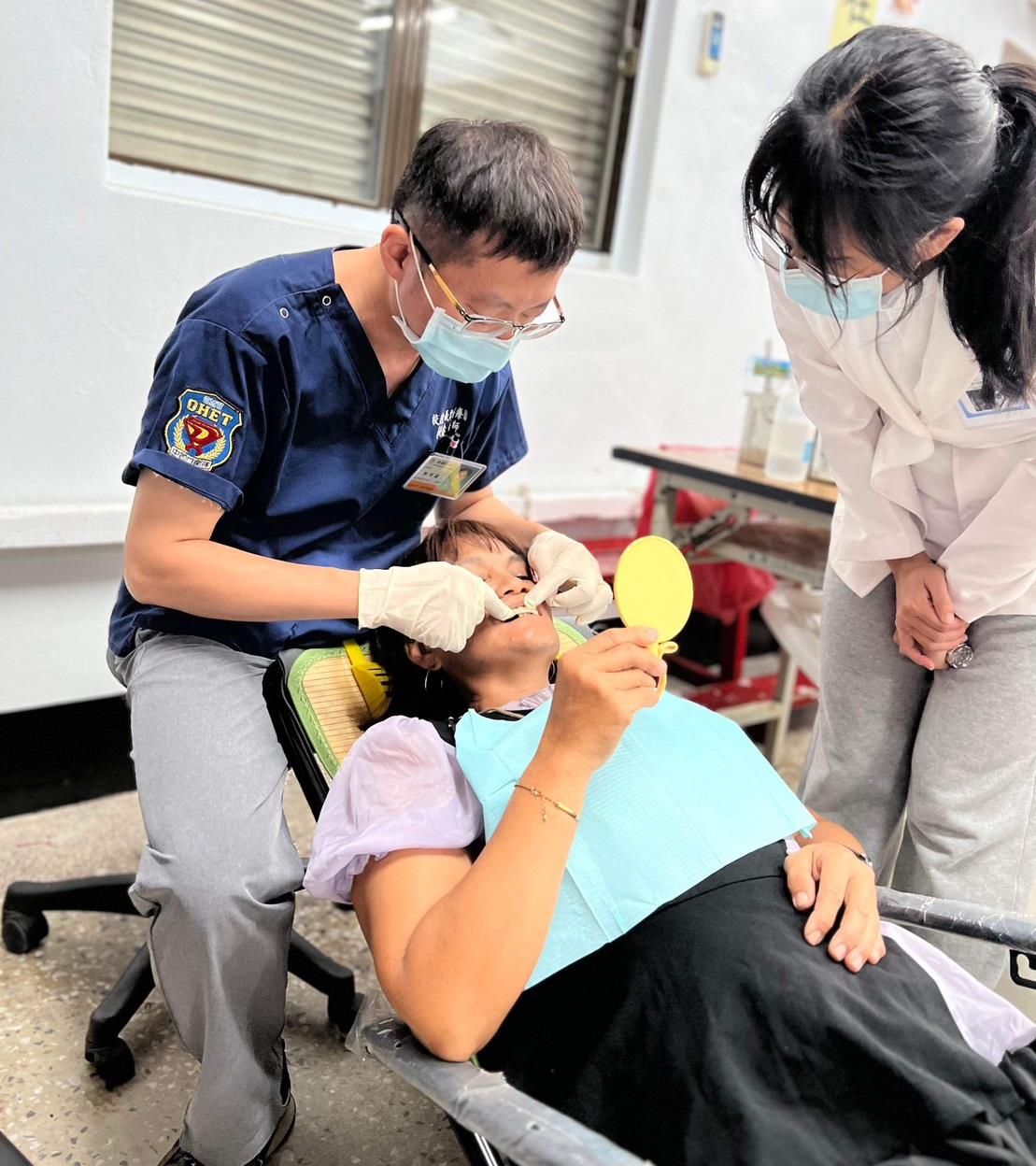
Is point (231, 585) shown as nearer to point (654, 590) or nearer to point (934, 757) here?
point (654, 590)

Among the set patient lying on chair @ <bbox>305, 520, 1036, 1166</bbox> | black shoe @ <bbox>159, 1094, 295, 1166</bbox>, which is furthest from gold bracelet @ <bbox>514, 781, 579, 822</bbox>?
black shoe @ <bbox>159, 1094, 295, 1166</bbox>

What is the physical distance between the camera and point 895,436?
135 centimetres

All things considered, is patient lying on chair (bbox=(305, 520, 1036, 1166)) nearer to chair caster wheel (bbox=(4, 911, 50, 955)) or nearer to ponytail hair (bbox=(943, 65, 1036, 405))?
ponytail hair (bbox=(943, 65, 1036, 405))

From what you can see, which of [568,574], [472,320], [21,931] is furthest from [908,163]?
[21,931]

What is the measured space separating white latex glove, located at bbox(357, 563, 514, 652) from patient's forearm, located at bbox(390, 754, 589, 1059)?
0.34 metres

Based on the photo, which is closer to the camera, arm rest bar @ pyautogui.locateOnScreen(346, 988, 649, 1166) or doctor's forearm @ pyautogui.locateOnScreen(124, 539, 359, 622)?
arm rest bar @ pyautogui.locateOnScreen(346, 988, 649, 1166)

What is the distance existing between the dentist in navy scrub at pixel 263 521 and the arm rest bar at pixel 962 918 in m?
0.58

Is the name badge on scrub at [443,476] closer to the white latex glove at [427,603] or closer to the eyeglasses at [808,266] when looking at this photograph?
the white latex glove at [427,603]

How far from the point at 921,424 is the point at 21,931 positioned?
1684mm

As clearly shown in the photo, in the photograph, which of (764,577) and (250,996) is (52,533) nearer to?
(250,996)

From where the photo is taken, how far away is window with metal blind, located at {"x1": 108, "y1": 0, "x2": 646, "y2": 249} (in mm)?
2242

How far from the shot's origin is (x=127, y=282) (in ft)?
6.73

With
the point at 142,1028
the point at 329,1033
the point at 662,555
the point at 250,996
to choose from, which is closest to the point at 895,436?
the point at 662,555

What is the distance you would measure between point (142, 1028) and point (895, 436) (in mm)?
1500
